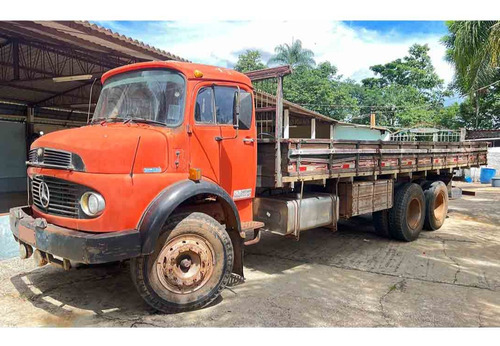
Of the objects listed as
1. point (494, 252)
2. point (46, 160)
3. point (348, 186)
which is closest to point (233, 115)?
point (46, 160)

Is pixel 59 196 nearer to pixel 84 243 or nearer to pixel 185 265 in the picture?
pixel 84 243

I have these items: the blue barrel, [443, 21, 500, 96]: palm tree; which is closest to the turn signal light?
[443, 21, 500, 96]: palm tree

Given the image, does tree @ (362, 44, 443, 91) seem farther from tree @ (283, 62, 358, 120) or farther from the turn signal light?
the turn signal light

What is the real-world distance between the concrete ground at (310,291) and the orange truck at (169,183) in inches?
20.0

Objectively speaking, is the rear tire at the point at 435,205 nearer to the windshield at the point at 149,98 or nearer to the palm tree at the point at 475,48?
the palm tree at the point at 475,48

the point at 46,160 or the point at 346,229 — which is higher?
the point at 46,160

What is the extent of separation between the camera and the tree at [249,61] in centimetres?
3678

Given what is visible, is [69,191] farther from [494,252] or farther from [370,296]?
[494,252]

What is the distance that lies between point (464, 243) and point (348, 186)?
291cm

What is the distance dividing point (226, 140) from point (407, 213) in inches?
175

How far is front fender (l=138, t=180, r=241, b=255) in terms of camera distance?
3.34 metres

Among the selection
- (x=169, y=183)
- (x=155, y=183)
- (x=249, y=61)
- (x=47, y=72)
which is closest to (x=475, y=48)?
(x=169, y=183)

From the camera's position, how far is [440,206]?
8305 mm

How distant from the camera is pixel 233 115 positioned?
4195 millimetres
